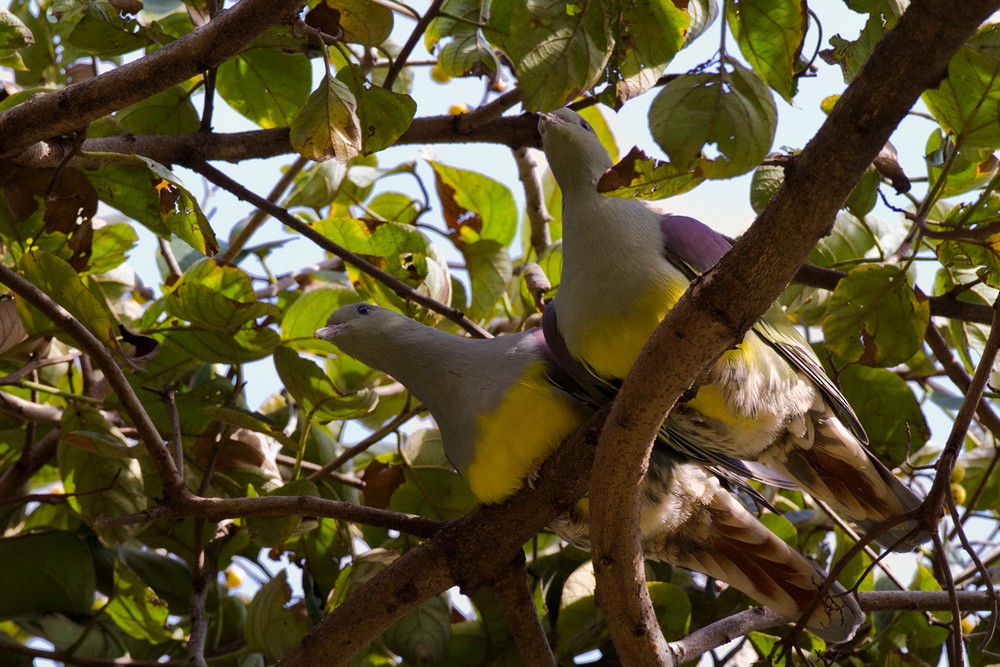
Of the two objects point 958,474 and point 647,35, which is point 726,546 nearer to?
point 958,474

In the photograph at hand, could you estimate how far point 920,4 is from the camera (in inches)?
40.5

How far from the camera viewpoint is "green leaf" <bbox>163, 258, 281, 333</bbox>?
1856 mm

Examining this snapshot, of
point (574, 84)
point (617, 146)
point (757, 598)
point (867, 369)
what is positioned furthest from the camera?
point (617, 146)

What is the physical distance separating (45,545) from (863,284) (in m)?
1.83

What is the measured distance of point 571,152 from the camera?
1984 mm

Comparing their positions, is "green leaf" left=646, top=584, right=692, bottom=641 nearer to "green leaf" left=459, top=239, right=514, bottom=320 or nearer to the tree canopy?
the tree canopy

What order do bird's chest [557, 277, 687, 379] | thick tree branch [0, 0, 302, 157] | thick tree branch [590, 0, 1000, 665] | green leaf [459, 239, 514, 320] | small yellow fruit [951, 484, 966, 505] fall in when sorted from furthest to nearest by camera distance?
1. small yellow fruit [951, 484, 966, 505]
2. green leaf [459, 239, 514, 320]
3. bird's chest [557, 277, 687, 379]
4. thick tree branch [0, 0, 302, 157]
5. thick tree branch [590, 0, 1000, 665]

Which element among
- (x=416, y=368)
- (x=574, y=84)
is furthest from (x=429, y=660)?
(x=574, y=84)

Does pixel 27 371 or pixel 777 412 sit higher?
pixel 27 371

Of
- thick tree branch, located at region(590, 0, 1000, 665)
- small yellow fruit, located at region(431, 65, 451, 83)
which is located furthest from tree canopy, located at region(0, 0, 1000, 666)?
small yellow fruit, located at region(431, 65, 451, 83)

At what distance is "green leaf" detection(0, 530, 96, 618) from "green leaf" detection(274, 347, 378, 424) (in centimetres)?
70

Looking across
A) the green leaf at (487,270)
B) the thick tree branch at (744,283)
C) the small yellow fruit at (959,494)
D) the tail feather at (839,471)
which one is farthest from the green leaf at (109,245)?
the small yellow fruit at (959,494)

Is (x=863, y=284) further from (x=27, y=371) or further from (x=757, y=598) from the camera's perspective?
(x=27, y=371)

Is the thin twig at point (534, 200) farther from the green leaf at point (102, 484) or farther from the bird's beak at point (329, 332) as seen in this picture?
the green leaf at point (102, 484)
